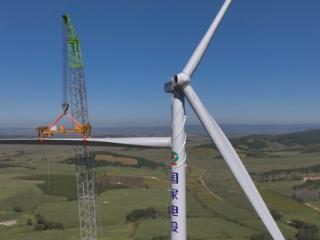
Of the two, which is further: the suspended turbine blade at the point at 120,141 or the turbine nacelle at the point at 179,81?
the suspended turbine blade at the point at 120,141

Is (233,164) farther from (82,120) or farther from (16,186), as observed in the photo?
(16,186)

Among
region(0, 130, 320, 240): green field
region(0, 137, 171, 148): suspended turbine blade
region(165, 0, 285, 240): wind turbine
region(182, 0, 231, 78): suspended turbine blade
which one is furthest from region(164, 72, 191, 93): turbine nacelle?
region(0, 130, 320, 240): green field

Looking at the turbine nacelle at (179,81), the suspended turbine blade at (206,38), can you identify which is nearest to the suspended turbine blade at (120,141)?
the turbine nacelle at (179,81)

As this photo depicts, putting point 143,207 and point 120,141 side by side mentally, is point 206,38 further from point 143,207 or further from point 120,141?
point 143,207

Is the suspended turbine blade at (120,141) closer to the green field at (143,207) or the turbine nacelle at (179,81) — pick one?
the turbine nacelle at (179,81)

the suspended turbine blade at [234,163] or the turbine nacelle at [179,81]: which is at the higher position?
the turbine nacelle at [179,81]

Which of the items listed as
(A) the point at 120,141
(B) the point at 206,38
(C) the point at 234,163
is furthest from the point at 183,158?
(A) the point at 120,141

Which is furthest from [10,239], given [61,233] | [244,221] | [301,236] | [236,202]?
[236,202]
